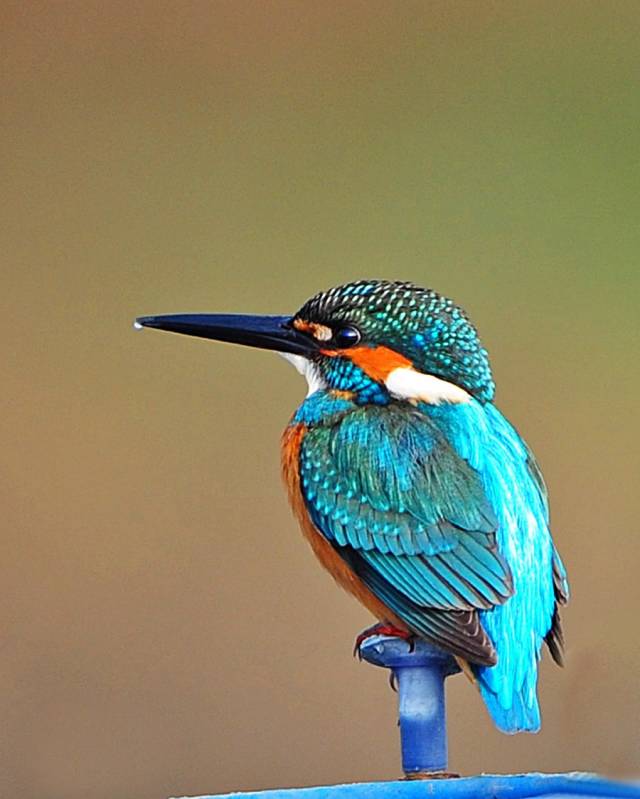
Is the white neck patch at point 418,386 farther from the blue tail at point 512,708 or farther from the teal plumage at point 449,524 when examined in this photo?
the blue tail at point 512,708

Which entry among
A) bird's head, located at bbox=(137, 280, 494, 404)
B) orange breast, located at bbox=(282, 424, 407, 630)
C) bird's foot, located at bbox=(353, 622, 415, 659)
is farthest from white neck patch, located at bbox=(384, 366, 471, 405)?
bird's foot, located at bbox=(353, 622, 415, 659)

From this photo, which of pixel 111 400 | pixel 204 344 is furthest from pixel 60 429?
pixel 204 344

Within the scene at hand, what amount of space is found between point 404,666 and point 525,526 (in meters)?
0.26

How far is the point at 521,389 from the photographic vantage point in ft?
10.1

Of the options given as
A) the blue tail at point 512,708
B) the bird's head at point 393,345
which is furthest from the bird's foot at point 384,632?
the bird's head at point 393,345

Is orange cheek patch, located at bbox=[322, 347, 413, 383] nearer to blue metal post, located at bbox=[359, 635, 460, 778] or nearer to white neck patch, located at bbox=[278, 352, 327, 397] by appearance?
white neck patch, located at bbox=[278, 352, 327, 397]

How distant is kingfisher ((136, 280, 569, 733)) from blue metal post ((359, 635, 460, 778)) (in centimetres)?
7

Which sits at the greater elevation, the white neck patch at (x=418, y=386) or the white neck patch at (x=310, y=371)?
the white neck patch at (x=310, y=371)

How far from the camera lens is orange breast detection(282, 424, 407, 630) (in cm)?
171

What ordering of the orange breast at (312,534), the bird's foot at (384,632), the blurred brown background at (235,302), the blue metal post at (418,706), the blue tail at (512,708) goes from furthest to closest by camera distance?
the blurred brown background at (235,302), the orange breast at (312,534), the bird's foot at (384,632), the blue tail at (512,708), the blue metal post at (418,706)

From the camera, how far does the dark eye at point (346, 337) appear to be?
1753mm

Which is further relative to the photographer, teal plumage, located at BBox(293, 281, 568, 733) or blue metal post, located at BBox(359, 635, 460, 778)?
teal plumage, located at BBox(293, 281, 568, 733)

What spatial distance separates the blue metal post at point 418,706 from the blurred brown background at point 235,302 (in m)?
0.86

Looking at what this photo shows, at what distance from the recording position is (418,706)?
4.35 ft
